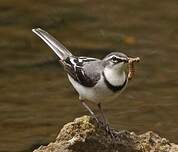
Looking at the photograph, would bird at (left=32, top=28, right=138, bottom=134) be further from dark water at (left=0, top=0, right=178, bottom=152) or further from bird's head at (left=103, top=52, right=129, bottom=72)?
dark water at (left=0, top=0, right=178, bottom=152)

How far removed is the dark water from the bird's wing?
95.3 inches

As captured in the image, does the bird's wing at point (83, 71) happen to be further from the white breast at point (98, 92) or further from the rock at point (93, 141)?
the rock at point (93, 141)

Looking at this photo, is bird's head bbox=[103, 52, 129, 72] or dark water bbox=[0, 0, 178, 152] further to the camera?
dark water bbox=[0, 0, 178, 152]

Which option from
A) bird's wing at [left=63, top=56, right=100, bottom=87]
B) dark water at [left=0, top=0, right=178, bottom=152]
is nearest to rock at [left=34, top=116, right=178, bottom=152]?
bird's wing at [left=63, top=56, right=100, bottom=87]

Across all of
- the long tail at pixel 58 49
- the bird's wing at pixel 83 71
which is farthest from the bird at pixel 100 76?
the long tail at pixel 58 49

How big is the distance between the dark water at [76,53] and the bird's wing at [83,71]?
7.94ft

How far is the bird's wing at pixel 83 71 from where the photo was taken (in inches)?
290

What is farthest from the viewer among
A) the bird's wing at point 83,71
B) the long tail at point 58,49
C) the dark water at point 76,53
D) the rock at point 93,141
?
the dark water at point 76,53

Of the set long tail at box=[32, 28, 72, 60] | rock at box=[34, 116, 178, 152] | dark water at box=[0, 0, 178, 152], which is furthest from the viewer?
dark water at box=[0, 0, 178, 152]

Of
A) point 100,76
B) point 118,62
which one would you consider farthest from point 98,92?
point 118,62

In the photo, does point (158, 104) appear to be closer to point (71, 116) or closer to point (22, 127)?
point (71, 116)

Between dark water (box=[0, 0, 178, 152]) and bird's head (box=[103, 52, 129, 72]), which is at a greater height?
dark water (box=[0, 0, 178, 152])

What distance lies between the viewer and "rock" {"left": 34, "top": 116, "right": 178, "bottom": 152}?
23.1 ft

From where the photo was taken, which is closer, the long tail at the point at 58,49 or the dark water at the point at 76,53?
the long tail at the point at 58,49
